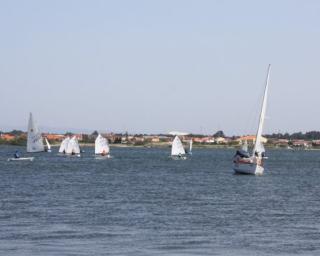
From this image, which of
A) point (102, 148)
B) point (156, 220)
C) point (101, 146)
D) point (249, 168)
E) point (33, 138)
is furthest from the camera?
point (102, 148)

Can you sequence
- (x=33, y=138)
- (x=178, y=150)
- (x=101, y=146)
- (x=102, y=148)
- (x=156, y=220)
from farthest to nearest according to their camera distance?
1. (x=178, y=150)
2. (x=102, y=148)
3. (x=101, y=146)
4. (x=33, y=138)
5. (x=156, y=220)

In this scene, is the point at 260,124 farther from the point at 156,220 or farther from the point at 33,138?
the point at 156,220

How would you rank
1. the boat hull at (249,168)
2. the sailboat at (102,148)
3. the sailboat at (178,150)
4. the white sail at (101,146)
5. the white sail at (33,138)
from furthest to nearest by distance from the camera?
1. the sailboat at (178,150)
2. the sailboat at (102,148)
3. the white sail at (101,146)
4. the white sail at (33,138)
5. the boat hull at (249,168)

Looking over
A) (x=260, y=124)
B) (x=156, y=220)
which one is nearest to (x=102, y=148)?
(x=260, y=124)

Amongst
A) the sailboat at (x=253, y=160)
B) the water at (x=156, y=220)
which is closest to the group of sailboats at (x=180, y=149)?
the sailboat at (x=253, y=160)

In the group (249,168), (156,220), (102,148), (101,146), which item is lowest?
(156,220)

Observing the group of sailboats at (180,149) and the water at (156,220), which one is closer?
the water at (156,220)

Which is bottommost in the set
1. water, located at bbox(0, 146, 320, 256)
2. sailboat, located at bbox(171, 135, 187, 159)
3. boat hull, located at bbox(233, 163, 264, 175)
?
water, located at bbox(0, 146, 320, 256)

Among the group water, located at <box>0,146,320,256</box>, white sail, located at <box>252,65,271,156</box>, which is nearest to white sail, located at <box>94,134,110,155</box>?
white sail, located at <box>252,65,271,156</box>

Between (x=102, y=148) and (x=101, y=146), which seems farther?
(x=102, y=148)

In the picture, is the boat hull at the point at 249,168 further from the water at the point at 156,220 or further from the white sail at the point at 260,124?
the water at the point at 156,220

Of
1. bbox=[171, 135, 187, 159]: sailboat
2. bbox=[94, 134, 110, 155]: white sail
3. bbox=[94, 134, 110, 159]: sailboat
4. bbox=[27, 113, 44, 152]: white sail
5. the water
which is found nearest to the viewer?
the water

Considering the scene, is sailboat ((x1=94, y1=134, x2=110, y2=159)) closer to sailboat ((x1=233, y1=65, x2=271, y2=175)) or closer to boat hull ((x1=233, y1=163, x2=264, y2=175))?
sailboat ((x1=233, y1=65, x2=271, y2=175))

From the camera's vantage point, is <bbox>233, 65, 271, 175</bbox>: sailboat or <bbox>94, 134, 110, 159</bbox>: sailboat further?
<bbox>94, 134, 110, 159</bbox>: sailboat
